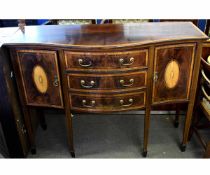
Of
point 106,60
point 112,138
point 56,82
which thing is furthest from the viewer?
point 112,138

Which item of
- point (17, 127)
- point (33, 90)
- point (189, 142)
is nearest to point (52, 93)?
point (33, 90)

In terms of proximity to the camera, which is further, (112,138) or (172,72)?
(112,138)

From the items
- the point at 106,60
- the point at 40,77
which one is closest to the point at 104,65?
the point at 106,60

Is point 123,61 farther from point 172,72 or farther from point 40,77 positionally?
point 40,77

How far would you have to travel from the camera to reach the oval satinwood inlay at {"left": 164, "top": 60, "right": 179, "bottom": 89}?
1230 millimetres

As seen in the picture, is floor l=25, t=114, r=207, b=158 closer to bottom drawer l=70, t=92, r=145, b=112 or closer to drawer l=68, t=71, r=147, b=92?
bottom drawer l=70, t=92, r=145, b=112

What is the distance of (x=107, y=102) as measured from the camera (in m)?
1.27

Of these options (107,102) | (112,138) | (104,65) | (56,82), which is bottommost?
(112,138)

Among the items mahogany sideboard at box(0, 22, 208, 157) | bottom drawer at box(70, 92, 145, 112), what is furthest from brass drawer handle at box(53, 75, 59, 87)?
bottom drawer at box(70, 92, 145, 112)

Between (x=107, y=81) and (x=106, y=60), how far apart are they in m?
0.12

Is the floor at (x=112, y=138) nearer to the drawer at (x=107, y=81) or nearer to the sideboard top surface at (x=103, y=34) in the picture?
the drawer at (x=107, y=81)

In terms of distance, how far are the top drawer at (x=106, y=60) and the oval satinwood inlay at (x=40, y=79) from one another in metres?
0.17

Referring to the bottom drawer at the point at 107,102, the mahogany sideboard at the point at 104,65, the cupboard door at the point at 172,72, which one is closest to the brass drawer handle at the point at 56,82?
the mahogany sideboard at the point at 104,65
